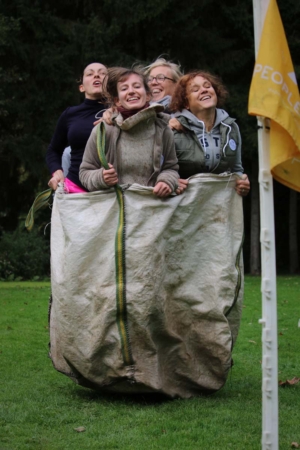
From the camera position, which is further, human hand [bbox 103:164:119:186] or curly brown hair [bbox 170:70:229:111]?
curly brown hair [bbox 170:70:229:111]

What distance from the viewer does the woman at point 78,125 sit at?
5945 mm

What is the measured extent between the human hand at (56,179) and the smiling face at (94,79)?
0.67 meters

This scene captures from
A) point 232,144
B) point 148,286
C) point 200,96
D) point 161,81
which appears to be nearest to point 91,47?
point 161,81

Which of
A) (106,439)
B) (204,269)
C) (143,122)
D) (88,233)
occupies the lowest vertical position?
(106,439)

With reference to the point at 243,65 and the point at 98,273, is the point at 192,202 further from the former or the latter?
the point at 243,65

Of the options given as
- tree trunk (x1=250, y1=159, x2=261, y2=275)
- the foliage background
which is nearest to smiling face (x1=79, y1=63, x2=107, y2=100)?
the foliage background

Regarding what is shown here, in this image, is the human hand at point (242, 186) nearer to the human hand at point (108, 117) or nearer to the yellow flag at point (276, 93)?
the human hand at point (108, 117)

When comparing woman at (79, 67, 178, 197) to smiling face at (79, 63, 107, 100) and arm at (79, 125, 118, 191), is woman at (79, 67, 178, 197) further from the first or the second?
→ smiling face at (79, 63, 107, 100)

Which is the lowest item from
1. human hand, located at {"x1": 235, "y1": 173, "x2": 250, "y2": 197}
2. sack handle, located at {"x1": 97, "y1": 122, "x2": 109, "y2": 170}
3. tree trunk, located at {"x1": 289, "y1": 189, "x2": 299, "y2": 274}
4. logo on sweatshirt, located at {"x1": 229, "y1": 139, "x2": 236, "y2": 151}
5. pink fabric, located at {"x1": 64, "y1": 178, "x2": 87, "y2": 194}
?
tree trunk, located at {"x1": 289, "y1": 189, "x2": 299, "y2": 274}

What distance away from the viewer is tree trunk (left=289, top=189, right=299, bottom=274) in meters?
25.3

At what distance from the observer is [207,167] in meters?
5.58

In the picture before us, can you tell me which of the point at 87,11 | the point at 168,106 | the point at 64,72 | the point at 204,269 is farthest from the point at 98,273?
the point at 87,11

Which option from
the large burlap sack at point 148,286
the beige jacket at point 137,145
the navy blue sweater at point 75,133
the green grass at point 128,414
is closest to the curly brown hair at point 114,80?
the beige jacket at point 137,145

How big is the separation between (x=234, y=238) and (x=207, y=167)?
54 cm
